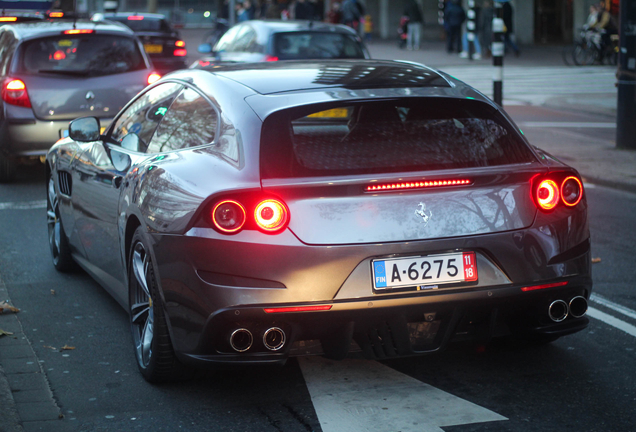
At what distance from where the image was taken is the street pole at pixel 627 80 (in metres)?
13.0

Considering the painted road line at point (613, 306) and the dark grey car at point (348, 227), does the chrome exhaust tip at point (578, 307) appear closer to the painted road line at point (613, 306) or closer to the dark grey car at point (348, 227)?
the dark grey car at point (348, 227)

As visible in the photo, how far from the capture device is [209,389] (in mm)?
4562

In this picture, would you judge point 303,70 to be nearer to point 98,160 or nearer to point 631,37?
point 98,160

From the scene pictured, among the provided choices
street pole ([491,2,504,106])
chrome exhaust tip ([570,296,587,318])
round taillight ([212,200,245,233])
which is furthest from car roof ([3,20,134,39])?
chrome exhaust tip ([570,296,587,318])

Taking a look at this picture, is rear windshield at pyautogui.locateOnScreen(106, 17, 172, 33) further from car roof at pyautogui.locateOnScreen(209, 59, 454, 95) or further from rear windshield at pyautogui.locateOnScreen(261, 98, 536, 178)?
rear windshield at pyautogui.locateOnScreen(261, 98, 536, 178)

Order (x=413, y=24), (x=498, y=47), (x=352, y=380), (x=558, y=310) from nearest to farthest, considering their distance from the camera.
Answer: (x=558, y=310), (x=352, y=380), (x=498, y=47), (x=413, y=24)

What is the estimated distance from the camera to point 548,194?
14.2ft

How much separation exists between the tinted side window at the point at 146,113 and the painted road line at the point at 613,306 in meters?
2.82

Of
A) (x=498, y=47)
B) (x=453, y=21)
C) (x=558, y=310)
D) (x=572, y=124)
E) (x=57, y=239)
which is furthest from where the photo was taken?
(x=453, y=21)

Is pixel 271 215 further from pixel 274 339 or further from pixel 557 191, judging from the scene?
pixel 557 191

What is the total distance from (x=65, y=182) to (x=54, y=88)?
458cm

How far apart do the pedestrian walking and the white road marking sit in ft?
92.3

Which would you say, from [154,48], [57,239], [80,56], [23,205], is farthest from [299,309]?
[154,48]

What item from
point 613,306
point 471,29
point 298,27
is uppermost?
point 298,27
